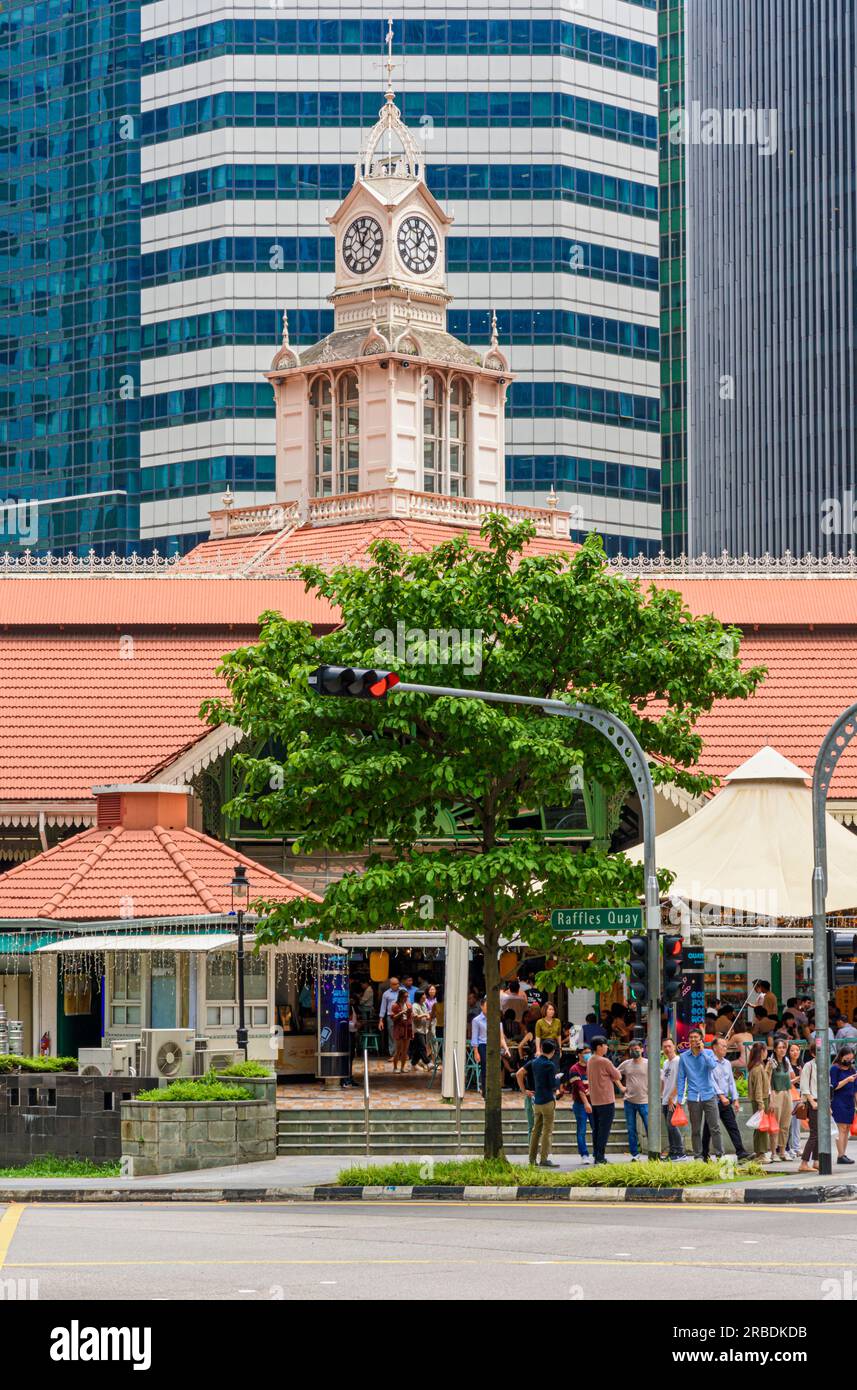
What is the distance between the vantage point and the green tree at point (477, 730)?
30.1 meters

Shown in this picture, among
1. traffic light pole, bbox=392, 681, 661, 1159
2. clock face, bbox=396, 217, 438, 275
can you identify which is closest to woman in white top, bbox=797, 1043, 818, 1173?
traffic light pole, bbox=392, 681, 661, 1159

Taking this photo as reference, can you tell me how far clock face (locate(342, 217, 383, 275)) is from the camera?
61250 mm

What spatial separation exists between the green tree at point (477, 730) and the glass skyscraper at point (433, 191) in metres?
72.4

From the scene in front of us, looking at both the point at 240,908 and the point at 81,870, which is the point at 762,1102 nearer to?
the point at 240,908

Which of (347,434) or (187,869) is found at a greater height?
(347,434)

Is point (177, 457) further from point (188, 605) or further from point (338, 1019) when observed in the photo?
point (338, 1019)

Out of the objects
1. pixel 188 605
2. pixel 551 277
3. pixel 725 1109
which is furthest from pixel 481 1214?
pixel 551 277

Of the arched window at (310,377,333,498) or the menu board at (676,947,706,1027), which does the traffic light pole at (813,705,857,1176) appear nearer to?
the menu board at (676,947,706,1027)

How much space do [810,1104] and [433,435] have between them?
108ft

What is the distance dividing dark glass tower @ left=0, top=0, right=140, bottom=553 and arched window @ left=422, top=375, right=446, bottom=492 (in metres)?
50.3

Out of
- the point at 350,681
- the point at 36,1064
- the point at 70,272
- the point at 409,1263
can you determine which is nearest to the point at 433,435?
the point at 36,1064

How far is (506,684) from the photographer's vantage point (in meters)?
31.3

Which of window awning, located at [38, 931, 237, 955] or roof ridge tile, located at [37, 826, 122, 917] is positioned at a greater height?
roof ridge tile, located at [37, 826, 122, 917]

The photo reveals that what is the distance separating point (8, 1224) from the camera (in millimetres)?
25266
